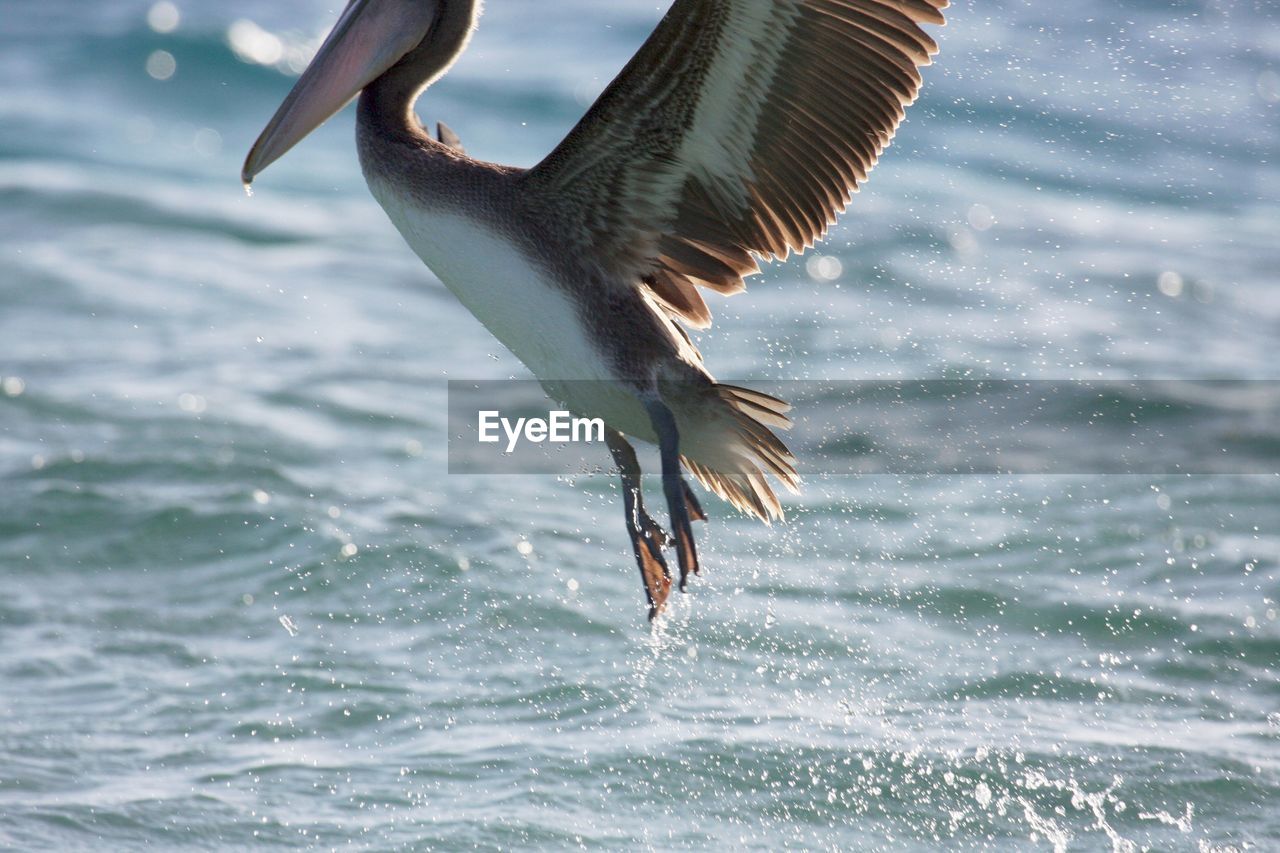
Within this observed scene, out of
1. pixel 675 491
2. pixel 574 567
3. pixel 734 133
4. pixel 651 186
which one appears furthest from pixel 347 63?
pixel 574 567

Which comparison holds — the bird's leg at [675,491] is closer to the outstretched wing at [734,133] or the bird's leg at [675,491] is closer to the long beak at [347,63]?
the outstretched wing at [734,133]

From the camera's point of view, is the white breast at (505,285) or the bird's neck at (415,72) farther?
the bird's neck at (415,72)

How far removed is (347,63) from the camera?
4543 millimetres

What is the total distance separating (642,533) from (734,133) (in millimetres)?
1166

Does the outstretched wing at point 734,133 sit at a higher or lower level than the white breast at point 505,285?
higher

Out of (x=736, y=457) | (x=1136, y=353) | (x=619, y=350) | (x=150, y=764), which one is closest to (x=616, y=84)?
(x=619, y=350)

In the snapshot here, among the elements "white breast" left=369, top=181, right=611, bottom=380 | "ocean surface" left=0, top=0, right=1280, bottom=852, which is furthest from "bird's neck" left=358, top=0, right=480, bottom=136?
"ocean surface" left=0, top=0, right=1280, bottom=852

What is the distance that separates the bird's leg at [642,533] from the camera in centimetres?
454

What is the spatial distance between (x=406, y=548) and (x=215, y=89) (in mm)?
7951

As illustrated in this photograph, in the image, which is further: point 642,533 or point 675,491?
point 642,533

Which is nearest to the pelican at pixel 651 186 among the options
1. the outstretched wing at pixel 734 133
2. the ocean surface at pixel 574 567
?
the outstretched wing at pixel 734 133

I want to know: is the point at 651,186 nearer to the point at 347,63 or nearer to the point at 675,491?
the point at 675,491

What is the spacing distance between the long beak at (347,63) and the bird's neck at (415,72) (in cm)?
3

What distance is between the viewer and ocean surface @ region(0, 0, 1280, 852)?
4590mm
